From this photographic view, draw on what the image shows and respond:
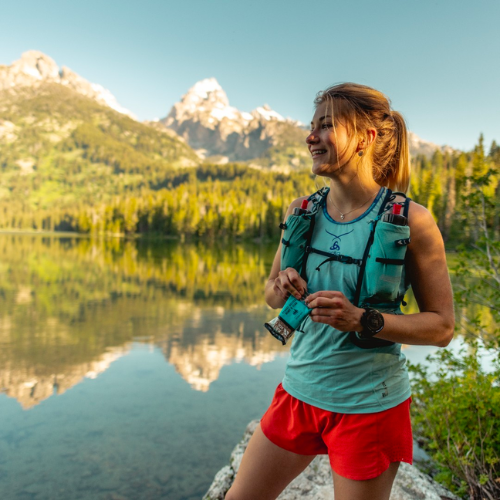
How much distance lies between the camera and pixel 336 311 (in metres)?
→ 1.85

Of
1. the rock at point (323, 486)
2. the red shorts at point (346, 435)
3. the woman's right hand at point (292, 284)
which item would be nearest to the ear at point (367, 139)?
the woman's right hand at point (292, 284)

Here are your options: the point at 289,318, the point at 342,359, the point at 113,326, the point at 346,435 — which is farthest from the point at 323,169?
the point at 113,326

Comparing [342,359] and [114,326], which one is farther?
[114,326]

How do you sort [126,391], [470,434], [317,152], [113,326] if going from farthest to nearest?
[113,326] < [126,391] < [470,434] < [317,152]

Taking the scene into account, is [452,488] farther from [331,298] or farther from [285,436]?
[331,298]

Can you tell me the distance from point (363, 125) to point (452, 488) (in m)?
5.09

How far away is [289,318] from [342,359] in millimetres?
320

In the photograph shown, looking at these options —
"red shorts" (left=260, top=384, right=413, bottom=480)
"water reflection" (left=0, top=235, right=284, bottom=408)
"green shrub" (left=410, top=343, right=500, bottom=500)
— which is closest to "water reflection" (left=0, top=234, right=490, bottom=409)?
"water reflection" (left=0, top=235, right=284, bottom=408)

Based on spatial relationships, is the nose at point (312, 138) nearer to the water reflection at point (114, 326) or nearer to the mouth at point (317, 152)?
the mouth at point (317, 152)

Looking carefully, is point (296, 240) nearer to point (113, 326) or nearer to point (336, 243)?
point (336, 243)

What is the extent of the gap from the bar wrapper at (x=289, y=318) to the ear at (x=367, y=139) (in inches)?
34.2

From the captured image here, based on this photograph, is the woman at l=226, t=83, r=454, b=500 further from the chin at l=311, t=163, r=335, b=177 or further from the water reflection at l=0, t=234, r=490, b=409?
the water reflection at l=0, t=234, r=490, b=409

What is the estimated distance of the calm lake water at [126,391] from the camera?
649 centimetres

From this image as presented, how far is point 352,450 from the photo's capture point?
2.00 metres
